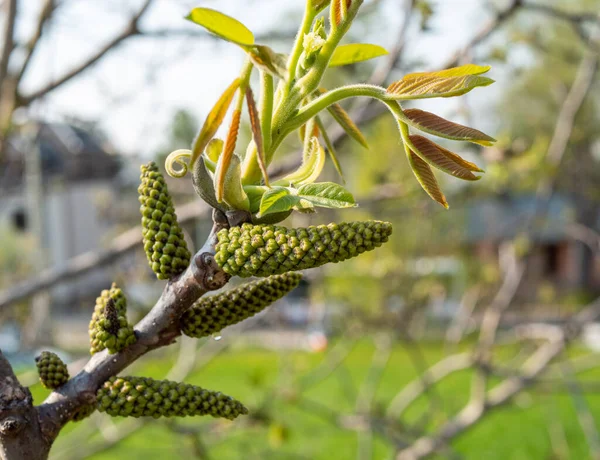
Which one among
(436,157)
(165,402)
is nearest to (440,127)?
(436,157)

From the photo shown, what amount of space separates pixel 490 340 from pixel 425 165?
2.34m

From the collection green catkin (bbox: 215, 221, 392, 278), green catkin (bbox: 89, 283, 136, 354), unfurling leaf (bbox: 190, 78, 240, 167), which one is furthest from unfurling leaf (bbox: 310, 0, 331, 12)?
green catkin (bbox: 89, 283, 136, 354)

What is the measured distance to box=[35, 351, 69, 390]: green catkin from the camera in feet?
2.16

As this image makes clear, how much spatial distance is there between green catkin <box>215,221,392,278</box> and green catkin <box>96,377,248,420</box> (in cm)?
14

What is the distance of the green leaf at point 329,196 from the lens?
1.84 feet

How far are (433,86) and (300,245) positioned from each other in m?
0.18

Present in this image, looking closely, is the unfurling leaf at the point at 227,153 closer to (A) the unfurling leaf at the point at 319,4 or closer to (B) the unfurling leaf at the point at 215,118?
(B) the unfurling leaf at the point at 215,118

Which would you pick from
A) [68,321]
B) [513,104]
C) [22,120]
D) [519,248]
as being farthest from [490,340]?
[68,321]

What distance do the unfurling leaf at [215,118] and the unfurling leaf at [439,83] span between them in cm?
14

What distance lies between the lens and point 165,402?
1.99ft

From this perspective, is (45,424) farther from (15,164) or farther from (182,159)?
(15,164)

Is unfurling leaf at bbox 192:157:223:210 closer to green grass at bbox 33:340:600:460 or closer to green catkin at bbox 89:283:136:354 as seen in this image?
green catkin at bbox 89:283:136:354

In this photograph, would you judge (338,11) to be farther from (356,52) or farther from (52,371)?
(52,371)

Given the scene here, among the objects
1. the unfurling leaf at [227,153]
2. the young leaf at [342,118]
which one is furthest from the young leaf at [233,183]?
the young leaf at [342,118]
